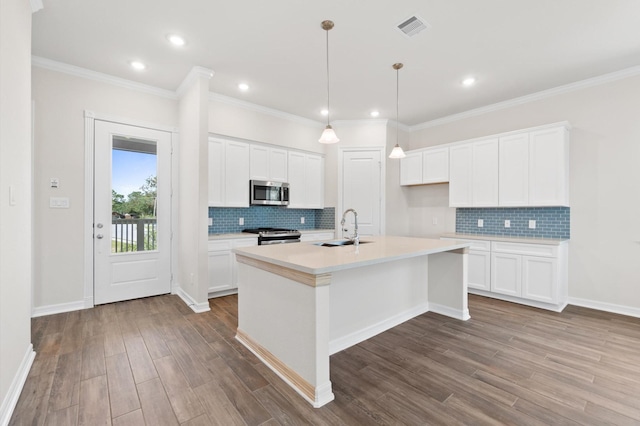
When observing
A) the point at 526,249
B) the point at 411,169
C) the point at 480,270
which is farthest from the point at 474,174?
the point at 480,270

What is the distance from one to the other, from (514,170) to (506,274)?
56.4 inches

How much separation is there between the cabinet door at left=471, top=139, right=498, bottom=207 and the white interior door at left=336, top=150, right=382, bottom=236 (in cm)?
152

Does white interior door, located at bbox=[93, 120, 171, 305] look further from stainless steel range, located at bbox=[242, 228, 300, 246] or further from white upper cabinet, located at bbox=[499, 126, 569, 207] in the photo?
white upper cabinet, located at bbox=[499, 126, 569, 207]

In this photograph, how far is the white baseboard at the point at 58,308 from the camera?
325 cm

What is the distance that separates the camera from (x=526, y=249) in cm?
378

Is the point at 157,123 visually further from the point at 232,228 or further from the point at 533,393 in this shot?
the point at 533,393

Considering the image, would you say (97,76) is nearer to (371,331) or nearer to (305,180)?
(305,180)

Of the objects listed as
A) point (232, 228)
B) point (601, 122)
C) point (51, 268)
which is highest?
point (601, 122)

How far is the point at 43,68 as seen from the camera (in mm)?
3293

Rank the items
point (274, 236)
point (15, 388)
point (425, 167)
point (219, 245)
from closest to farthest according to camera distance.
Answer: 1. point (15, 388)
2. point (219, 245)
3. point (274, 236)
4. point (425, 167)

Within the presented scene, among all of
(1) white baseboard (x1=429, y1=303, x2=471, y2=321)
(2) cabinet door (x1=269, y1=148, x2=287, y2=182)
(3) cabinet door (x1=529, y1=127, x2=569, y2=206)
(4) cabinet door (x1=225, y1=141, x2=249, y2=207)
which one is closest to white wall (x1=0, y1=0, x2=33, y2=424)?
(4) cabinet door (x1=225, y1=141, x2=249, y2=207)

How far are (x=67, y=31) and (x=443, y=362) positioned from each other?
450 centimetres

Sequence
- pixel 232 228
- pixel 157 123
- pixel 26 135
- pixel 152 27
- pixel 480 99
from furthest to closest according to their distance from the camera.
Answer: pixel 232 228 < pixel 480 99 < pixel 157 123 < pixel 152 27 < pixel 26 135

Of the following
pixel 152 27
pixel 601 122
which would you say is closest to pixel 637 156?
pixel 601 122
